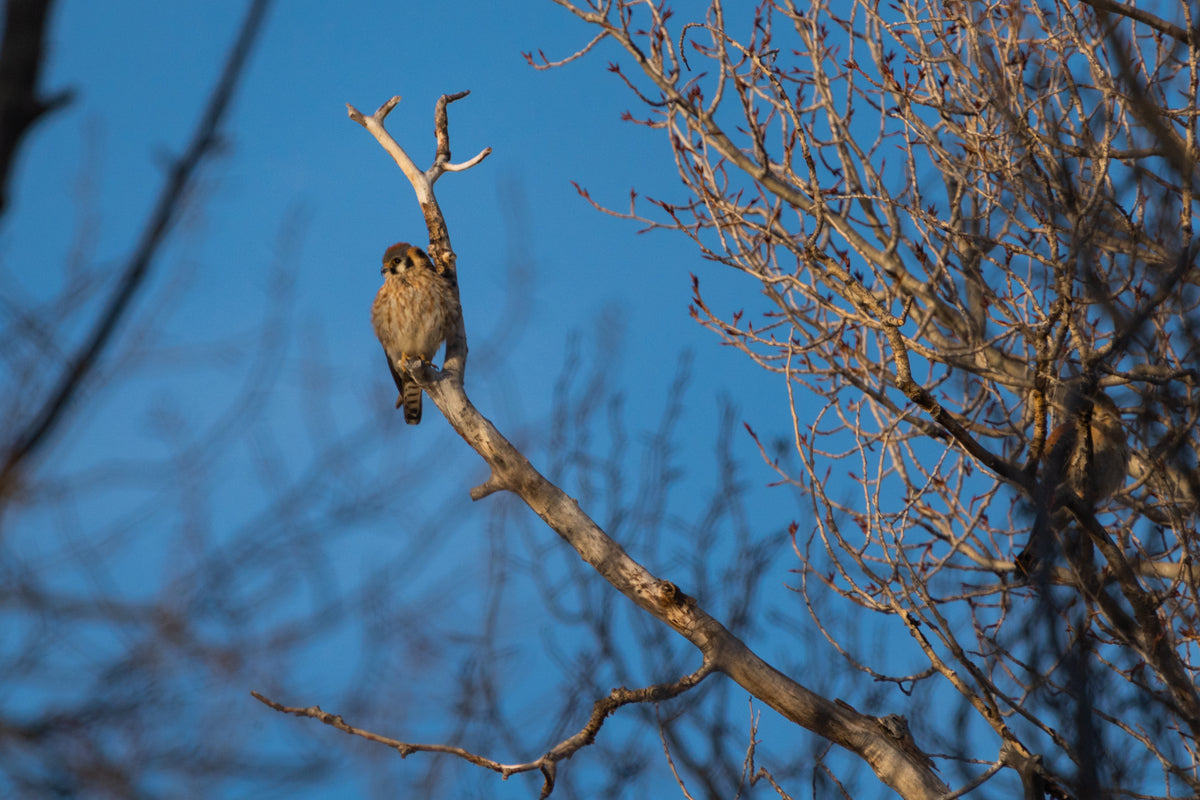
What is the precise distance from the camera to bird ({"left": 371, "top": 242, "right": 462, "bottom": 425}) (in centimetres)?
638

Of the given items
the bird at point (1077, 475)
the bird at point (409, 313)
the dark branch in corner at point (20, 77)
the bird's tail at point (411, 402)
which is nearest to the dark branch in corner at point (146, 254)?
the dark branch in corner at point (20, 77)

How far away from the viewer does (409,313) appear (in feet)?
21.5

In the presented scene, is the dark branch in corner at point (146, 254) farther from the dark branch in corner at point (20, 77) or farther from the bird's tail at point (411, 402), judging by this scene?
the bird's tail at point (411, 402)

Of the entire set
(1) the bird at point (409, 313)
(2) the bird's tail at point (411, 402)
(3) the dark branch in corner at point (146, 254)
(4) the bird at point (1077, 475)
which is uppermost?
(1) the bird at point (409, 313)

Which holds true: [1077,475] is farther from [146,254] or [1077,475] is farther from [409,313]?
[146,254]

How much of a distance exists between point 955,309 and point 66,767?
469cm

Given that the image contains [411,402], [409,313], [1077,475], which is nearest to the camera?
[1077,475]

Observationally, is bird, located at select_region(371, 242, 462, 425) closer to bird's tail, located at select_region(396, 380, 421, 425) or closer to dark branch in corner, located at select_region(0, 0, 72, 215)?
bird's tail, located at select_region(396, 380, 421, 425)

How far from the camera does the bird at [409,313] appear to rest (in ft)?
20.9

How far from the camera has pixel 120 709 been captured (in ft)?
8.20

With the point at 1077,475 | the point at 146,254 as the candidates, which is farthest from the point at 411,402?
the point at 146,254

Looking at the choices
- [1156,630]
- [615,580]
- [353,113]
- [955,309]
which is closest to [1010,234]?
[955,309]

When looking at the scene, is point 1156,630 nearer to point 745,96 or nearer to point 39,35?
point 745,96

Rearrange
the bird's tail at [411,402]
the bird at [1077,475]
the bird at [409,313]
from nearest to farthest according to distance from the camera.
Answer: the bird at [1077,475], the bird at [409,313], the bird's tail at [411,402]
